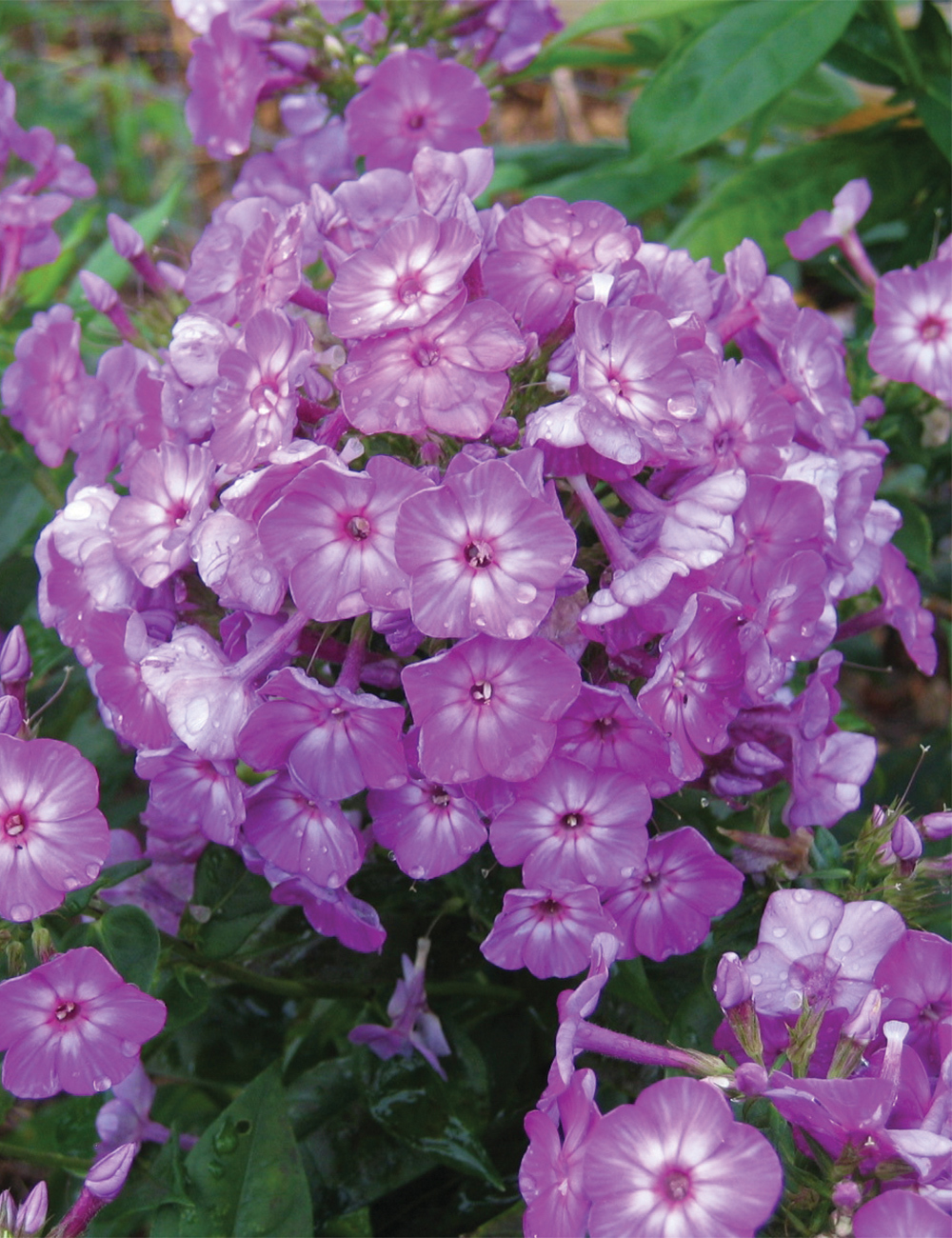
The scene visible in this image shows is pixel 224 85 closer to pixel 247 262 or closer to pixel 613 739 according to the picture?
pixel 247 262

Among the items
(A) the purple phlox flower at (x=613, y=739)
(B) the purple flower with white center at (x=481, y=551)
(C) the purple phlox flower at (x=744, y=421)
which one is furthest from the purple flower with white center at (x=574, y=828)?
(C) the purple phlox flower at (x=744, y=421)

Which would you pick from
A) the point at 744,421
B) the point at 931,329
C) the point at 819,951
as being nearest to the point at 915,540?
the point at 931,329

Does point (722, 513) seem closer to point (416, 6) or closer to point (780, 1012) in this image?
point (780, 1012)

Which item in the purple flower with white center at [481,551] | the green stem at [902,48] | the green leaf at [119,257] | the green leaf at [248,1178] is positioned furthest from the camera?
the green leaf at [119,257]

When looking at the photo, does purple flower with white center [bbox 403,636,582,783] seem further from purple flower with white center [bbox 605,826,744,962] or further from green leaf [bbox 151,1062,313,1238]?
green leaf [bbox 151,1062,313,1238]

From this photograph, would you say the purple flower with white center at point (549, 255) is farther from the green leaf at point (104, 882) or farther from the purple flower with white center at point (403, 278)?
the green leaf at point (104, 882)

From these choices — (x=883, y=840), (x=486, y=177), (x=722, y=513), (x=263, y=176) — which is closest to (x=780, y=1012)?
(x=883, y=840)
